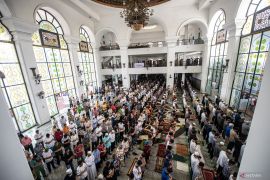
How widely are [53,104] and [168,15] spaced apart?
1601 centimetres

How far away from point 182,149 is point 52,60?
12733 mm

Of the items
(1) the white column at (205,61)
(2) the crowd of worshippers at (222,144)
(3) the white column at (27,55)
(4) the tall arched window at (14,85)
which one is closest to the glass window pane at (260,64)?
(2) the crowd of worshippers at (222,144)

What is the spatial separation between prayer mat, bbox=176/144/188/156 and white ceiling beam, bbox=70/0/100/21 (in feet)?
48.8

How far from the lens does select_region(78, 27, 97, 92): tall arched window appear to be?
641 inches

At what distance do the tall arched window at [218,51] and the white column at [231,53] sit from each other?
5.06 ft

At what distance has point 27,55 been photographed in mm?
9219

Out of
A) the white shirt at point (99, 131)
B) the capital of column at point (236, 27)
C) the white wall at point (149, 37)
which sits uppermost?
the white wall at point (149, 37)

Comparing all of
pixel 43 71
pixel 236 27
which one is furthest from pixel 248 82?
pixel 43 71

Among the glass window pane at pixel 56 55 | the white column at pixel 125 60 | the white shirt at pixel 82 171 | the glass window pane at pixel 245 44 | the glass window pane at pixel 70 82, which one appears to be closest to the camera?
the white shirt at pixel 82 171

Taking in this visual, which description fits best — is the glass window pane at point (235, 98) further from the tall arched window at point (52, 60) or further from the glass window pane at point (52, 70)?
the glass window pane at point (52, 70)

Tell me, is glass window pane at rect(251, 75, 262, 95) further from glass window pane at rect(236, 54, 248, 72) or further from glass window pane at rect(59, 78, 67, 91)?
glass window pane at rect(59, 78, 67, 91)

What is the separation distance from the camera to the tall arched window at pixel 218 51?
41.7ft

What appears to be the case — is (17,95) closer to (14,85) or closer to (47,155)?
(14,85)

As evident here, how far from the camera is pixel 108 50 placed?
1909 centimetres
